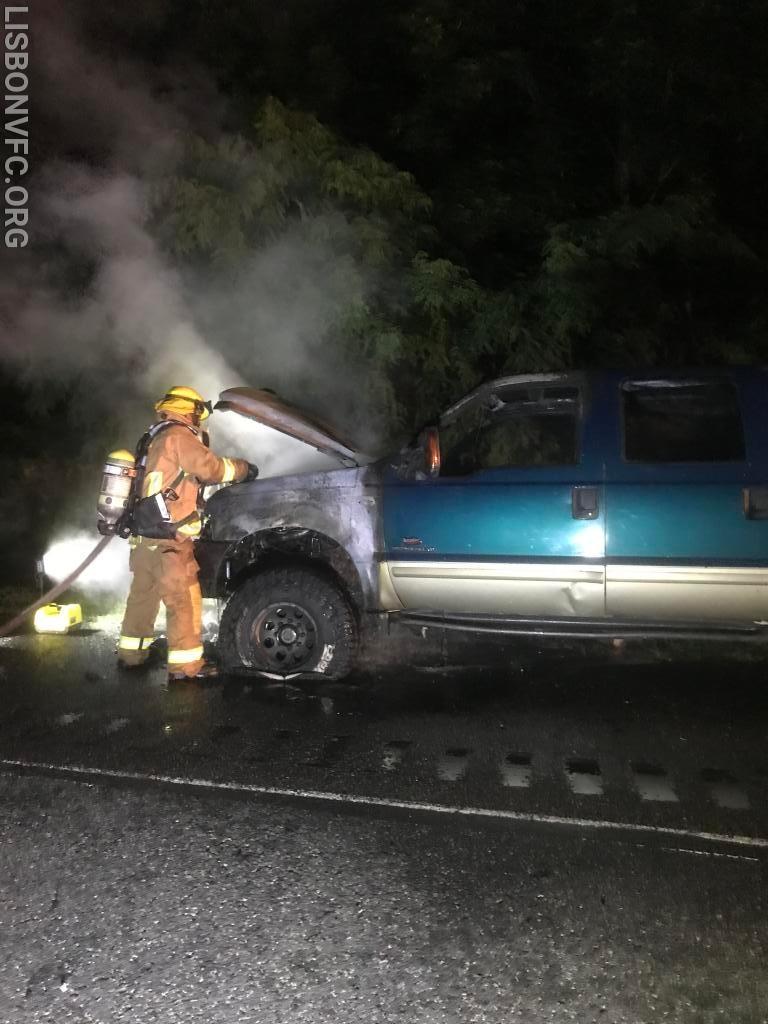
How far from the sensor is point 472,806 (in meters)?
3.80

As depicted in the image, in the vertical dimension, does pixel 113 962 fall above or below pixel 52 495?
below

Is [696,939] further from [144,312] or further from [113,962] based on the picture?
[144,312]

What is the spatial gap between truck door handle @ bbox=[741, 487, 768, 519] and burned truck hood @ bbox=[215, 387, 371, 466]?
2217 mm

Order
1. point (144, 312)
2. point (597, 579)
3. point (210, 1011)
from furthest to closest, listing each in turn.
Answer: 1. point (144, 312)
2. point (597, 579)
3. point (210, 1011)

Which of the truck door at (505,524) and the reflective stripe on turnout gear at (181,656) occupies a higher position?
the truck door at (505,524)

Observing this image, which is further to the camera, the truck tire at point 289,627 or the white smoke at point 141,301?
the white smoke at point 141,301

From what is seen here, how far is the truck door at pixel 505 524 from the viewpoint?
5004 mm

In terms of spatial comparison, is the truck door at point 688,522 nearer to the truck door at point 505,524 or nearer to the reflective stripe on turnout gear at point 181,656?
the truck door at point 505,524

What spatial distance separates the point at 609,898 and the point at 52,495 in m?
9.51

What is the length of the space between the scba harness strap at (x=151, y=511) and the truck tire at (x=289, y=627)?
0.58 meters

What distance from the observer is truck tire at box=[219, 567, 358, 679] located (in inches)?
216

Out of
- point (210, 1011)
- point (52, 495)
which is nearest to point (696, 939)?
point (210, 1011)

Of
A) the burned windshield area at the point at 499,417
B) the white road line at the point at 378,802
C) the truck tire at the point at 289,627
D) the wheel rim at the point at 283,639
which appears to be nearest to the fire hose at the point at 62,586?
the truck tire at the point at 289,627

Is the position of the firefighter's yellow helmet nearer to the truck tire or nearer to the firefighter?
the firefighter
